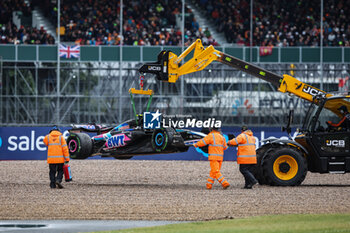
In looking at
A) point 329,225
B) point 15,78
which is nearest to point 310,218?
point 329,225

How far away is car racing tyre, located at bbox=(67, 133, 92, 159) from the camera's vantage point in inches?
784

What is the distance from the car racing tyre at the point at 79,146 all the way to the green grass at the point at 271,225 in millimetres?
8426

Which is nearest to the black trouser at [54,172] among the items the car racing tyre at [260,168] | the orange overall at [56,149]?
the orange overall at [56,149]

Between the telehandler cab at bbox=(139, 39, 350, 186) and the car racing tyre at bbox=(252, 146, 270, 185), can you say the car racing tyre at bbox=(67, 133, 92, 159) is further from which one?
the car racing tyre at bbox=(252, 146, 270, 185)

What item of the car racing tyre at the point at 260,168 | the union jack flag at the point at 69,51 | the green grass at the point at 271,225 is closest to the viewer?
the green grass at the point at 271,225

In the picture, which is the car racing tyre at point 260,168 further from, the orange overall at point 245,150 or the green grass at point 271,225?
the green grass at point 271,225

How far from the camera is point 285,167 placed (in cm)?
1855

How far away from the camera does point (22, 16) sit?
4450cm

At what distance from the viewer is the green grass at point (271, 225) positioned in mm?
11000

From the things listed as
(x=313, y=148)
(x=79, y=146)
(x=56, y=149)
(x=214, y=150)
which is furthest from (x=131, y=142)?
(x=313, y=148)

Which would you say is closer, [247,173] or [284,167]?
[247,173]

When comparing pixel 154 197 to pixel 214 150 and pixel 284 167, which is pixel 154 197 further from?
pixel 284 167

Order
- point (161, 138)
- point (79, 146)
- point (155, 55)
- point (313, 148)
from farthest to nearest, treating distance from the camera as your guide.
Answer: point (155, 55) → point (79, 146) → point (161, 138) → point (313, 148)

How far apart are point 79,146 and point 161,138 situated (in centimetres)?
248
